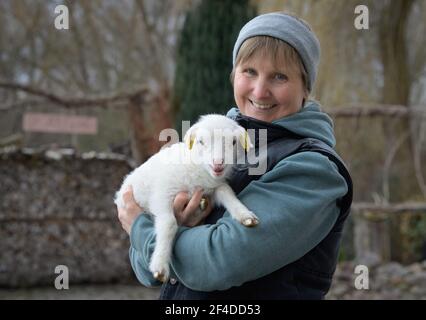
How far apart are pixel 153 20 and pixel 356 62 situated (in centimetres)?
702

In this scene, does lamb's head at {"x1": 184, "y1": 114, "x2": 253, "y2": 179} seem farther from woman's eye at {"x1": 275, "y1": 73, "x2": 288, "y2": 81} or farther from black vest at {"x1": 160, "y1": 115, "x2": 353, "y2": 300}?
woman's eye at {"x1": 275, "y1": 73, "x2": 288, "y2": 81}

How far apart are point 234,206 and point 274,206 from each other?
0.12m

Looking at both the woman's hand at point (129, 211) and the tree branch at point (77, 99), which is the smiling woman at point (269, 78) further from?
the tree branch at point (77, 99)

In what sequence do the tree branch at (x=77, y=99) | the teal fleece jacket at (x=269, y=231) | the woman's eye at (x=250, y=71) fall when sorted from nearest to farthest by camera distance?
1. the teal fleece jacket at (x=269, y=231)
2. the woman's eye at (x=250, y=71)
3. the tree branch at (x=77, y=99)

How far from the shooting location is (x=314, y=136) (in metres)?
1.66

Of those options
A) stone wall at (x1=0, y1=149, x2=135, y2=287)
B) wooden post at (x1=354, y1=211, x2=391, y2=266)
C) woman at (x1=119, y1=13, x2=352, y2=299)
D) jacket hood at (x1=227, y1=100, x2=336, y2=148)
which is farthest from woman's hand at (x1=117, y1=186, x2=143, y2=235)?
wooden post at (x1=354, y1=211, x2=391, y2=266)

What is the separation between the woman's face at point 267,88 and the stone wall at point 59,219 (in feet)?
14.5

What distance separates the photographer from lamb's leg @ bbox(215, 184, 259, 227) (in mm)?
1449

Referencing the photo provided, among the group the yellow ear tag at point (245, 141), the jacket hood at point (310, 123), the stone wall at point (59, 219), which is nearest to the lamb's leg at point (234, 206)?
the yellow ear tag at point (245, 141)

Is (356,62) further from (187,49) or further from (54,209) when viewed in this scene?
(54,209)

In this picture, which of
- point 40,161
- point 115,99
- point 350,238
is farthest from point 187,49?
point 350,238

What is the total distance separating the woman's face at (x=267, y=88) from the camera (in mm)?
1660

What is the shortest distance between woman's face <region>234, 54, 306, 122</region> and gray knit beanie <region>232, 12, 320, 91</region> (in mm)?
58

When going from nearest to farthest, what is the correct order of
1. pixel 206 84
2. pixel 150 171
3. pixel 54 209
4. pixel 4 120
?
pixel 150 171 < pixel 54 209 < pixel 206 84 < pixel 4 120
